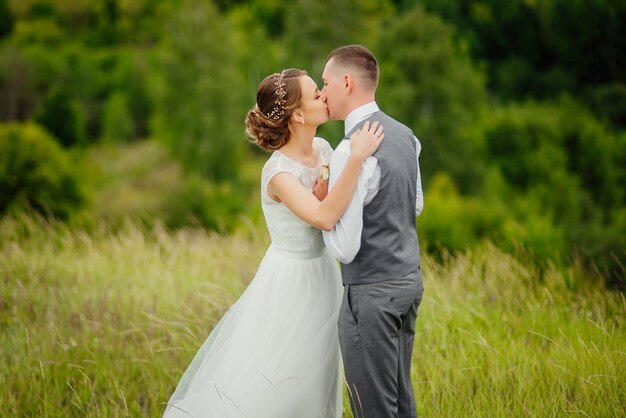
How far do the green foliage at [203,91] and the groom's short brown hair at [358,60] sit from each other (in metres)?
24.1

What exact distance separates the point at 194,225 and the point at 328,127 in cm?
586

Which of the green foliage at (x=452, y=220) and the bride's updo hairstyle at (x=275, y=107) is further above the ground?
the bride's updo hairstyle at (x=275, y=107)

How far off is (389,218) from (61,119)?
38094mm

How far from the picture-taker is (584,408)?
3105 millimetres

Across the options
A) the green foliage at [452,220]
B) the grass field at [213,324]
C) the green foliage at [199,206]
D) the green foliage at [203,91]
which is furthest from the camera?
the green foliage at [203,91]

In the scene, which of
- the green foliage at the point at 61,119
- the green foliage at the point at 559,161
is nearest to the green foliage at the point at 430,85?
the green foliage at the point at 559,161

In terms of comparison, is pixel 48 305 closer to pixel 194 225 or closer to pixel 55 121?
pixel 194 225

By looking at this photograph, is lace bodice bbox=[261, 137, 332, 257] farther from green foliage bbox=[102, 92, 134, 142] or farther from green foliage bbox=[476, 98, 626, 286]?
green foliage bbox=[102, 92, 134, 142]

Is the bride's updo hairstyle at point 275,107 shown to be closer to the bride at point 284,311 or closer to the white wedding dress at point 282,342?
the bride at point 284,311

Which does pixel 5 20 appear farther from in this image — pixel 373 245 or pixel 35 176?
pixel 373 245

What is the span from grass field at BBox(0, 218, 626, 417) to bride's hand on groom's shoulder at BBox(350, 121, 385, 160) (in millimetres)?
1556

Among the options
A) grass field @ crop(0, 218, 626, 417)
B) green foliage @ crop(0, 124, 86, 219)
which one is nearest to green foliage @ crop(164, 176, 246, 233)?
green foliage @ crop(0, 124, 86, 219)

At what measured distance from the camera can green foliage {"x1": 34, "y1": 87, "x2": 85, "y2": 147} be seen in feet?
121

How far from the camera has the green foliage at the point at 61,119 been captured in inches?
1447
